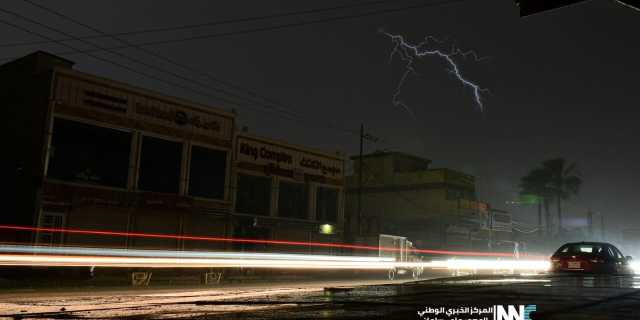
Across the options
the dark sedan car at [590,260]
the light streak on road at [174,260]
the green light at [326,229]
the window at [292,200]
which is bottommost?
the light streak on road at [174,260]

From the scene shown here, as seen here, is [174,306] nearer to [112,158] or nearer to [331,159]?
[112,158]

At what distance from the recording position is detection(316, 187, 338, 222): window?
41.8 meters

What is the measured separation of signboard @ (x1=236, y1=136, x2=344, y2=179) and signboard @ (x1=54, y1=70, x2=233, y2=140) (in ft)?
6.29

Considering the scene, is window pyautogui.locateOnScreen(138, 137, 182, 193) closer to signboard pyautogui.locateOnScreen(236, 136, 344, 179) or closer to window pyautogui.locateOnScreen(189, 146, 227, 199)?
window pyautogui.locateOnScreen(189, 146, 227, 199)

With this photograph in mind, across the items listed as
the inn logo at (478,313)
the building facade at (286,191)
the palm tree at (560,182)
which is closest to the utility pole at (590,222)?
the palm tree at (560,182)

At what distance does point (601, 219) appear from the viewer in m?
94.4

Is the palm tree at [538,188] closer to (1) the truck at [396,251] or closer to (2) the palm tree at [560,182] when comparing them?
(2) the palm tree at [560,182]

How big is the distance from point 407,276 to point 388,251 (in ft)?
11.3

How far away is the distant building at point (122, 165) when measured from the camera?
2670cm

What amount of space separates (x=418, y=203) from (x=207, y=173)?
101 feet

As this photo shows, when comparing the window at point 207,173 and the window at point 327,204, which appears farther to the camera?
the window at point 327,204

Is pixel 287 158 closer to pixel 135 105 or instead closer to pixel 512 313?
pixel 135 105

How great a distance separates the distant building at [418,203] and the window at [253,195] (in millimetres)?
19273

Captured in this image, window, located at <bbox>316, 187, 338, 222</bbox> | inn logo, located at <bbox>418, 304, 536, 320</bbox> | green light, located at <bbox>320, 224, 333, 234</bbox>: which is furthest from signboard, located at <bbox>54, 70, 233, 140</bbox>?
inn logo, located at <bbox>418, 304, 536, 320</bbox>
